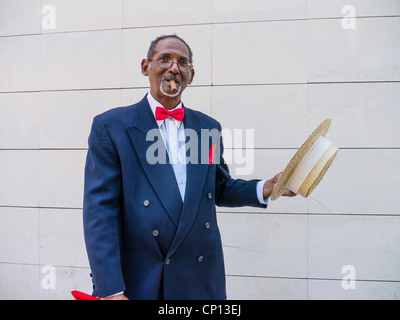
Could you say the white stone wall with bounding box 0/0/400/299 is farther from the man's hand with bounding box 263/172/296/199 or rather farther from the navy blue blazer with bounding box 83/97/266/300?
the navy blue blazer with bounding box 83/97/266/300

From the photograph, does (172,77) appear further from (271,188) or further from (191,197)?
(271,188)

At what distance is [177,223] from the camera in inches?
68.2

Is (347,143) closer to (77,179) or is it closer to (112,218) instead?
(112,218)

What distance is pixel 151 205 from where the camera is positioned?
1.71m

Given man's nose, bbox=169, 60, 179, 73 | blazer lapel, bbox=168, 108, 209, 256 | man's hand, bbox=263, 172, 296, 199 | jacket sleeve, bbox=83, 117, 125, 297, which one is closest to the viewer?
jacket sleeve, bbox=83, 117, 125, 297

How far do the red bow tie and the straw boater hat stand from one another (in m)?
0.67

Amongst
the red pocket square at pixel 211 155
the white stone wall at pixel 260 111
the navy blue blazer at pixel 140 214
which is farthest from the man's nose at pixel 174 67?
the white stone wall at pixel 260 111

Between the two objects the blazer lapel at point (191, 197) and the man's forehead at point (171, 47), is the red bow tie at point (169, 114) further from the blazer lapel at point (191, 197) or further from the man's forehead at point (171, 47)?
the man's forehead at point (171, 47)

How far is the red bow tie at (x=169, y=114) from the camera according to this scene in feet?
6.09

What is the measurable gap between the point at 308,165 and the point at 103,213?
1126 mm

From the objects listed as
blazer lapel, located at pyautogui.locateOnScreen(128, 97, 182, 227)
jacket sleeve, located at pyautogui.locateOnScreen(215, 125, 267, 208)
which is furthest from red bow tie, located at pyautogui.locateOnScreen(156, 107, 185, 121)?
jacket sleeve, located at pyautogui.locateOnScreen(215, 125, 267, 208)

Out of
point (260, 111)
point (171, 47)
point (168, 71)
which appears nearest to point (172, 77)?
point (168, 71)

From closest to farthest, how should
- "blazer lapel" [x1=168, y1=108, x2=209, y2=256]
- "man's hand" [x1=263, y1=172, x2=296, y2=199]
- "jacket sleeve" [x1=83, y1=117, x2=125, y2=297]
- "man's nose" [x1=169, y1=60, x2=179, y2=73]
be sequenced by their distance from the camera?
"jacket sleeve" [x1=83, y1=117, x2=125, y2=297]
"blazer lapel" [x1=168, y1=108, x2=209, y2=256]
"man's nose" [x1=169, y1=60, x2=179, y2=73]
"man's hand" [x1=263, y1=172, x2=296, y2=199]

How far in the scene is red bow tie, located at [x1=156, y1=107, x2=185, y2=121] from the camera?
186 centimetres
